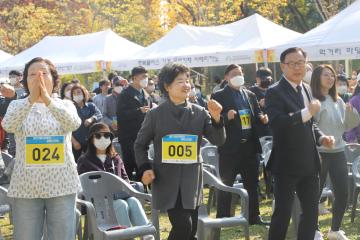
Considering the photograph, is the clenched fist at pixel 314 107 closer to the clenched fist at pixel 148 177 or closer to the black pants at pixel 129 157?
the clenched fist at pixel 148 177

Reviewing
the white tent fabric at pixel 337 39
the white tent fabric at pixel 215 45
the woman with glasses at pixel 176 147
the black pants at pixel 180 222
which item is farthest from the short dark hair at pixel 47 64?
the white tent fabric at pixel 215 45

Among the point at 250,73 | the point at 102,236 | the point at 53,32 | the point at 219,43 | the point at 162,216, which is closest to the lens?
the point at 102,236

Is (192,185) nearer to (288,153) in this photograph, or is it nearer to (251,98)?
(288,153)

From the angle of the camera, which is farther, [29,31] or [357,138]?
[29,31]

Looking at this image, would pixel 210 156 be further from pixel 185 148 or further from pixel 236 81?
pixel 185 148

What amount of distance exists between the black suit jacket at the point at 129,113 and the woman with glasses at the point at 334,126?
3424mm

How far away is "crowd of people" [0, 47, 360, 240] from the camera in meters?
5.07

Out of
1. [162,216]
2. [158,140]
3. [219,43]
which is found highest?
[219,43]

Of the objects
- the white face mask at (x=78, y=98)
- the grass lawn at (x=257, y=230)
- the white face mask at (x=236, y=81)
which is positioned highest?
the white face mask at (x=236, y=81)

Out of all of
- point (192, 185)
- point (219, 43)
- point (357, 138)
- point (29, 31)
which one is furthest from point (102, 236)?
point (29, 31)

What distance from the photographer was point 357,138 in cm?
1034

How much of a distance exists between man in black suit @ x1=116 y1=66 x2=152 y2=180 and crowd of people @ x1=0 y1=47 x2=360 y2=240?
209cm

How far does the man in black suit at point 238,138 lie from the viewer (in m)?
8.00

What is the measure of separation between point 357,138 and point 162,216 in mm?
3171
